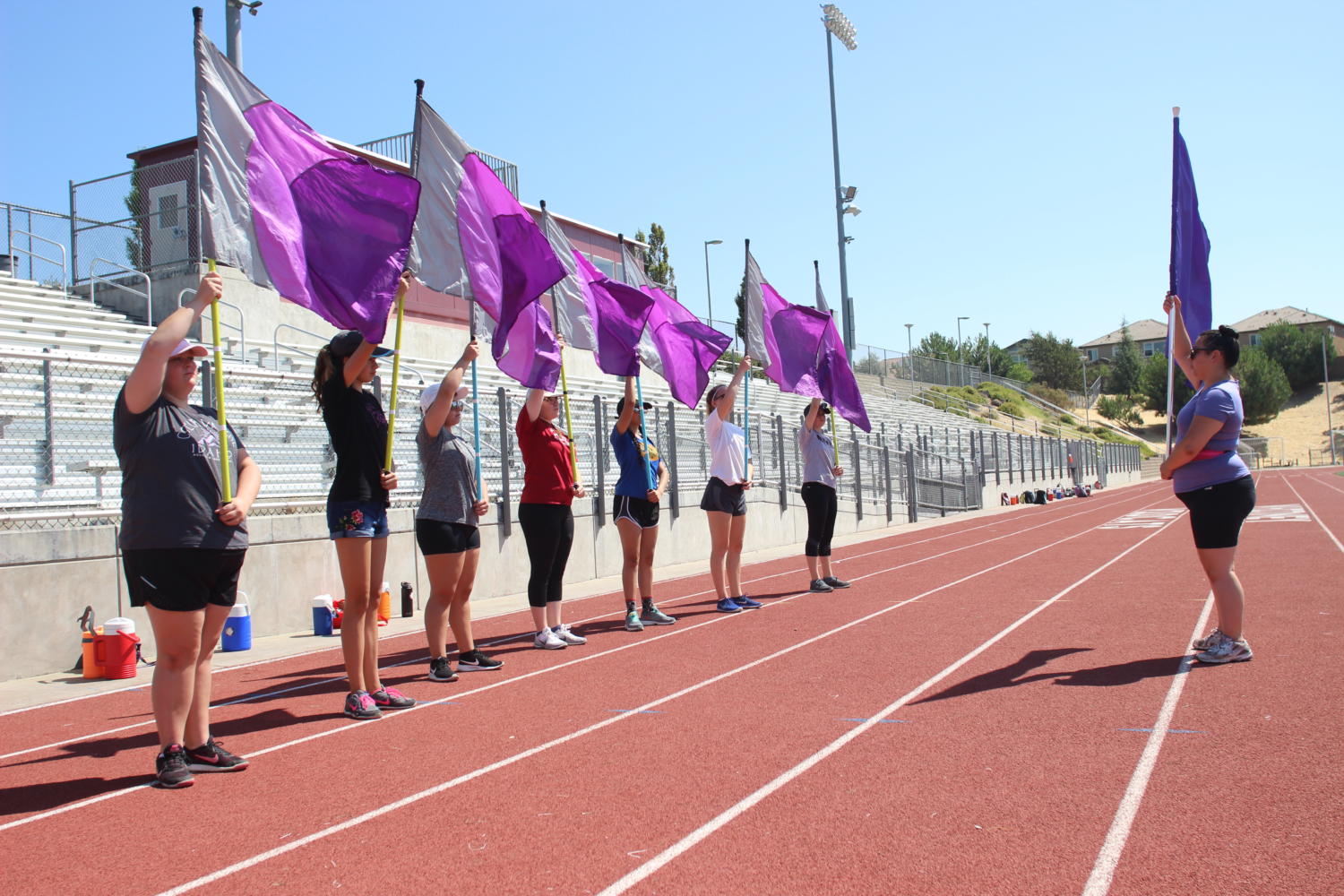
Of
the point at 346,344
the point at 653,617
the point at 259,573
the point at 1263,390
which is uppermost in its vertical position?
the point at 1263,390

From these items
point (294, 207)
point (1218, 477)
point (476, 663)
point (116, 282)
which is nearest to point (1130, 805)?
point (1218, 477)

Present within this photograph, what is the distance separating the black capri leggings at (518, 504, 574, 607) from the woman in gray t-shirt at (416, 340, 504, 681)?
846 mm

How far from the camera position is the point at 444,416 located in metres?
6.43

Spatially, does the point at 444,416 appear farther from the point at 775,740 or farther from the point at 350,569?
the point at 775,740

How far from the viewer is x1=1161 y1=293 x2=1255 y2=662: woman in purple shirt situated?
6.26 metres

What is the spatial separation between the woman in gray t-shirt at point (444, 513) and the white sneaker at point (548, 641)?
1221mm

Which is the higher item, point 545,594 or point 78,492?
point 78,492

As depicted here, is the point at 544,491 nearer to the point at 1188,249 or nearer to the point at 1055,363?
the point at 1188,249

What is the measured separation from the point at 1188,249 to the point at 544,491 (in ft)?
17.3

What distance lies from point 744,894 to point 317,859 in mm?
1561

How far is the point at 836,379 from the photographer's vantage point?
11.8 m

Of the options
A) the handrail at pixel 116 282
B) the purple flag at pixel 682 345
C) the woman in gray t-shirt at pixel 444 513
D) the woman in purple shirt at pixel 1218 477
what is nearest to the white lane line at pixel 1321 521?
the woman in purple shirt at pixel 1218 477

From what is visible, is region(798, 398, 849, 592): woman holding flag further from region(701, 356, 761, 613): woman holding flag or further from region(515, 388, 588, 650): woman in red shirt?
region(515, 388, 588, 650): woman in red shirt

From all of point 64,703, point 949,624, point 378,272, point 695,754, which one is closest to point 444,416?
point 378,272
